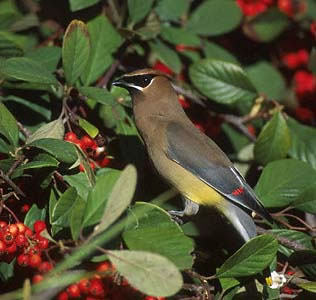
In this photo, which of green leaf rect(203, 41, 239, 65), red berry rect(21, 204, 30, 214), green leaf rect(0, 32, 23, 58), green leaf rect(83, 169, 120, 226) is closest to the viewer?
green leaf rect(83, 169, 120, 226)

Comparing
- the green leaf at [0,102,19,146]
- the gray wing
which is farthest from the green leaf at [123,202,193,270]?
the gray wing

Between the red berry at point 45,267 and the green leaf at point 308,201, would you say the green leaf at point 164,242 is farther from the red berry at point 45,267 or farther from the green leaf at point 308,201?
the green leaf at point 308,201

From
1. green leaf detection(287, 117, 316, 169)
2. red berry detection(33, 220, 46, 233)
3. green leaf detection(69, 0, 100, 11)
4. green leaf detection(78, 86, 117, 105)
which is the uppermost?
green leaf detection(69, 0, 100, 11)

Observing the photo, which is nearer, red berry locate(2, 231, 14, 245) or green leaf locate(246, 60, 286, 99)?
red berry locate(2, 231, 14, 245)

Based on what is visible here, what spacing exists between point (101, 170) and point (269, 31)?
1812mm

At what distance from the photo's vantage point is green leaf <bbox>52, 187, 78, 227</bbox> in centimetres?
247

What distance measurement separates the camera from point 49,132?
9.14 ft

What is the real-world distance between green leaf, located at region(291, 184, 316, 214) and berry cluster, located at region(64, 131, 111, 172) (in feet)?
2.83

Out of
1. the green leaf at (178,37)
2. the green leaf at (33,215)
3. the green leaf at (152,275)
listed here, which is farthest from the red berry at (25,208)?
the green leaf at (178,37)

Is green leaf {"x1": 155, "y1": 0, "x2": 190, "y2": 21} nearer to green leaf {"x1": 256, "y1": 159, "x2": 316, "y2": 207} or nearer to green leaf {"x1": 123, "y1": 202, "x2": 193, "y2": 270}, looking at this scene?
green leaf {"x1": 256, "y1": 159, "x2": 316, "y2": 207}

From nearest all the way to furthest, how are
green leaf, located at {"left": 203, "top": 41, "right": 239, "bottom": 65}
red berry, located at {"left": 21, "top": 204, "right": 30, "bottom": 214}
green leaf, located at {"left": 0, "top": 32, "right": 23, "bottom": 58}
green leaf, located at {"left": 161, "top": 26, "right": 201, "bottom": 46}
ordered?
red berry, located at {"left": 21, "top": 204, "right": 30, "bottom": 214}, green leaf, located at {"left": 0, "top": 32, "right": 23, "bottom": 58}, green leaf, located at {"left": 161, "top": 26, "right": 201, "bottom": 46}, green leaf, located at {"left": 203, "top": 41, "right": 239, "bottom": 65}

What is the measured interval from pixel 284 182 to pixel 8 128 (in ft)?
4.15

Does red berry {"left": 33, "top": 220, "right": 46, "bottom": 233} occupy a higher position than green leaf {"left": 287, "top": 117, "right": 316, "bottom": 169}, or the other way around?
red berry {"left": 33, "top": 220, "right": 46, "bottom": 233}

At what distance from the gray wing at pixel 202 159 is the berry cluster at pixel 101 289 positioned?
1.11 m
